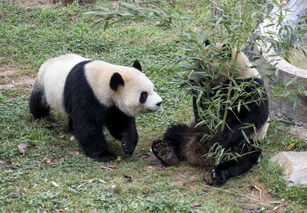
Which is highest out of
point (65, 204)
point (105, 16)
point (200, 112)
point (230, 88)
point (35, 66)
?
point (105, 16)

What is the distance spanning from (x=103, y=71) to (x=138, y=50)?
3.60 metres

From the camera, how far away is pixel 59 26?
36.3 feet

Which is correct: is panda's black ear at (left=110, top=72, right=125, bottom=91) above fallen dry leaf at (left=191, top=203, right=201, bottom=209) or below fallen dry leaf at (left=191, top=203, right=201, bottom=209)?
above

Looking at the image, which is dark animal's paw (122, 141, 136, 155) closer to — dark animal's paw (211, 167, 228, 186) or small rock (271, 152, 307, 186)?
dark animal's paw (211, 167, 228, 186)

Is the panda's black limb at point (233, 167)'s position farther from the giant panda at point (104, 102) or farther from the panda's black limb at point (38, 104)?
the panda's black limb at point (38, 104)

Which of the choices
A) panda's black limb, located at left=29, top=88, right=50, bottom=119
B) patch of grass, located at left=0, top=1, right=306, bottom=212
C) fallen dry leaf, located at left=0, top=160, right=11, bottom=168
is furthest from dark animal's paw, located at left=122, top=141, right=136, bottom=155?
panda's black limb, located at left=29, top=88, right=50, bottom=119

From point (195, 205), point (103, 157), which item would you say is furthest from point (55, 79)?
point (195, 205)

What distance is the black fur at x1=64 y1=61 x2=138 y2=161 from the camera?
607cm

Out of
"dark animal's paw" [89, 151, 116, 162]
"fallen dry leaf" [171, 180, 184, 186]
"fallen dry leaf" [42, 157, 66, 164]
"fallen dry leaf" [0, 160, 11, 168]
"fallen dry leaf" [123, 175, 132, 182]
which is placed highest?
"fallen dry leaf" [171, 180, 184, 186]

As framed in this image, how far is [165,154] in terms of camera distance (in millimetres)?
6062

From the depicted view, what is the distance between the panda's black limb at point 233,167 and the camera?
5.54 m

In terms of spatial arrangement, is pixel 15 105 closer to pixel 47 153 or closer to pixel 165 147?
pixel 47 153

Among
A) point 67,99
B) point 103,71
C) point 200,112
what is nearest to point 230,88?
point 200,112

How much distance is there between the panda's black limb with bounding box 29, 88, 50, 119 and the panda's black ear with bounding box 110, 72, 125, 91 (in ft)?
4.39
